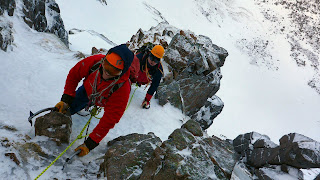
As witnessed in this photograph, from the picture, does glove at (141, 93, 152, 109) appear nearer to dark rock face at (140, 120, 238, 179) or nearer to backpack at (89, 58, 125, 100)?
dark rock face at (140, 120, 238, 179)

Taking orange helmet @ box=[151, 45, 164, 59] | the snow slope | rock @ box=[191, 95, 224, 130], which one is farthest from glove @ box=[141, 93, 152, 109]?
the snow slope

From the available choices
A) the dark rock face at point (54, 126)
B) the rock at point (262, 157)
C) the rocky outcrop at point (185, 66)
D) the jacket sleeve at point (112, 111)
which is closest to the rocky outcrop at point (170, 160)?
the jacket sleeve at point (112, 111)

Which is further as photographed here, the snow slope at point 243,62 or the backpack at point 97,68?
the snow slope at point 243,62

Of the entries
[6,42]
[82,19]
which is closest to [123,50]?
[6,42]

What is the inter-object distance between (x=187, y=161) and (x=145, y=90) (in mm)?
5185

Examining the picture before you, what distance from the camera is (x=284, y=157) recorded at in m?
9.56

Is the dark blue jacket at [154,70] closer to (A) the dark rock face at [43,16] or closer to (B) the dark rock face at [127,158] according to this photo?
(B) the dark rock face at [127,158]

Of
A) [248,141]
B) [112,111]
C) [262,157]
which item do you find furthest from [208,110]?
[112,111]

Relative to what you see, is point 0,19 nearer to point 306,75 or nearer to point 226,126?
point 226,126

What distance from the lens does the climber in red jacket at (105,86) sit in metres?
2.68

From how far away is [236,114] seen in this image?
89.6ft

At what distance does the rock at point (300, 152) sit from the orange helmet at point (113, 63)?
1037 cm

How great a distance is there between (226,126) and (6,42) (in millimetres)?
24942

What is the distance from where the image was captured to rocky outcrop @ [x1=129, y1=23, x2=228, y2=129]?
8.19 meters
